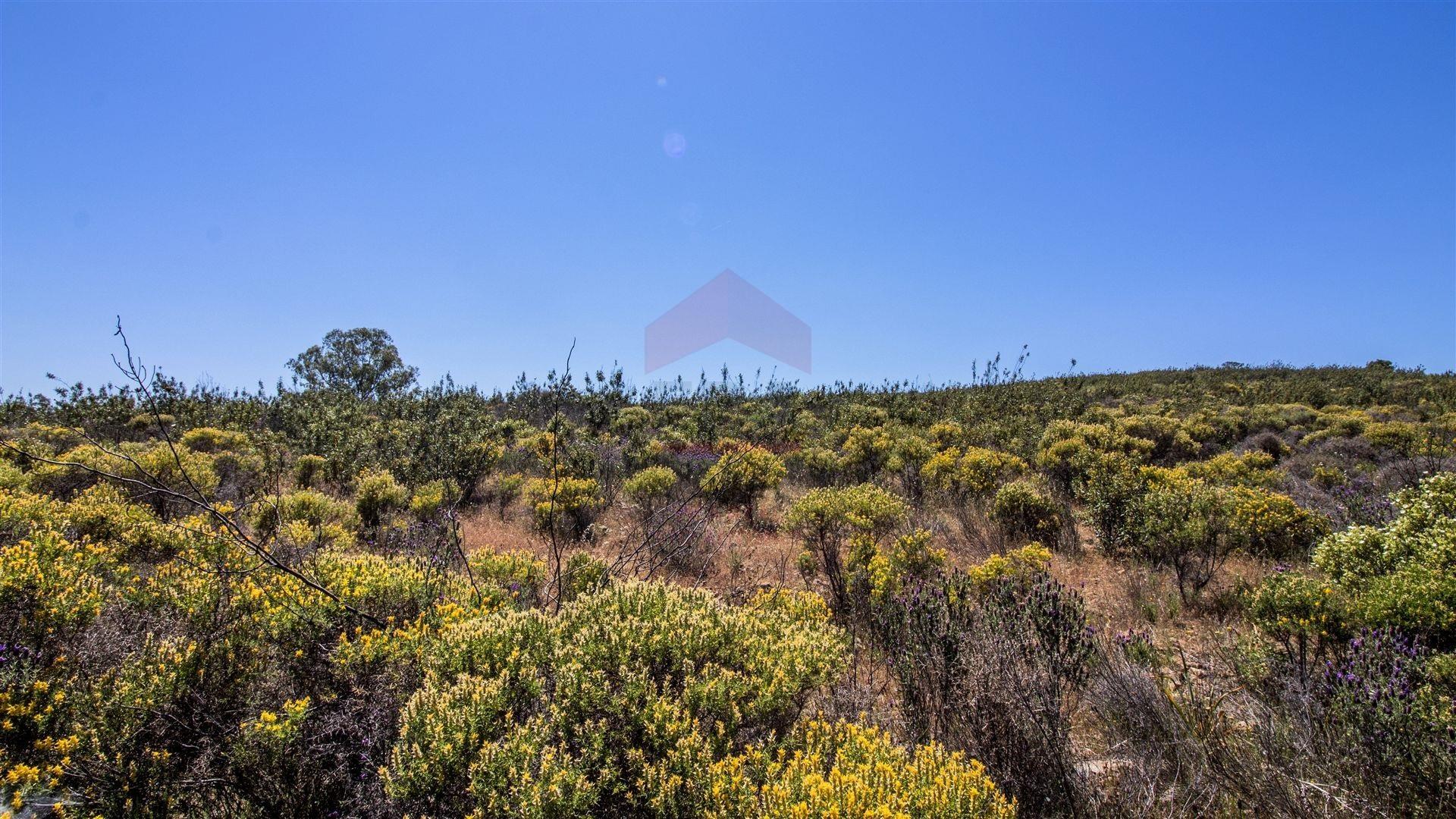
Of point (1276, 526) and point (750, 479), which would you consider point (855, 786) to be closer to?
point (1276, 526)

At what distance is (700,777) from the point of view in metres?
2.44

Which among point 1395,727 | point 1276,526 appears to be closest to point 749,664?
point 1395,727

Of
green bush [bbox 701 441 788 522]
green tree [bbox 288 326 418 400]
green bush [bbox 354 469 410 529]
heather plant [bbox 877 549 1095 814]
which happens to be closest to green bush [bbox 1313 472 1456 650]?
heather plant [bbox 877 549 1095 814]

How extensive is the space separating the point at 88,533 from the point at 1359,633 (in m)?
10.4

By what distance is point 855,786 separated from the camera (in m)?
2.13

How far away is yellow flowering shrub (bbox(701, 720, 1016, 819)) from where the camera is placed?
210cm

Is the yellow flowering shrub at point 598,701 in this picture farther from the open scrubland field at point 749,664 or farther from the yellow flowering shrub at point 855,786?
the yellow flowering shrub at point 855,786

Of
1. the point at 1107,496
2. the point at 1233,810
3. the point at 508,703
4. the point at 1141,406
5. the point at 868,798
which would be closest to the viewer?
the point at 868,798

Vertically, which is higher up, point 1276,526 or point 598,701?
point 1276,526

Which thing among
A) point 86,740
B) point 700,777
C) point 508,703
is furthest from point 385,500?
point 700,777

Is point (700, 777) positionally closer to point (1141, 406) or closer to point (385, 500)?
point (385, 500)

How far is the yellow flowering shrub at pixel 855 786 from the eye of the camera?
2.10 meters

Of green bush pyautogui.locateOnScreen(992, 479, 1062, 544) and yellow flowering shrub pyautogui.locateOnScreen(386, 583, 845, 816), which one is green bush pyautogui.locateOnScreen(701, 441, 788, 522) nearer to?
green bush pyautogui.locateOnScreen(992, 479, 1062, 544)

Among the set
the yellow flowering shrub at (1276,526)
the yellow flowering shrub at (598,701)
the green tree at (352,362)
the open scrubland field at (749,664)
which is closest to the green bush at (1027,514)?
the open scrubland field at (749,664)
